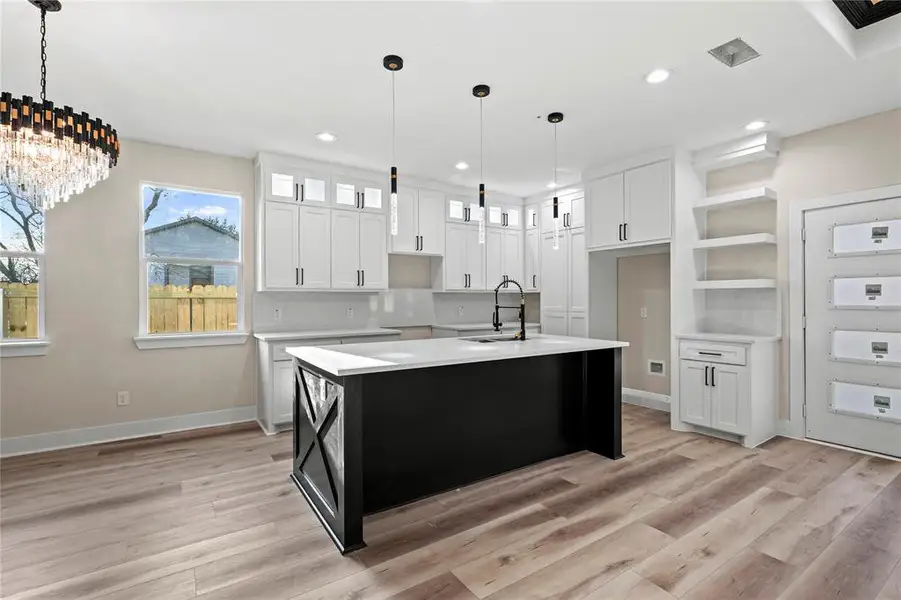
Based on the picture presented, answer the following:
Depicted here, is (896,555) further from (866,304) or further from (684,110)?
(684,110)

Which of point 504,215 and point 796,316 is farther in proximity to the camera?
point 504,215

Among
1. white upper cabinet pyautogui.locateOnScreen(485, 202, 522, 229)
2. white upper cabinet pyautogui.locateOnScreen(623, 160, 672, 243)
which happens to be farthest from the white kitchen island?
white upper cabinet pyautogui.locateOnScreen(485, 202, 522, 229)

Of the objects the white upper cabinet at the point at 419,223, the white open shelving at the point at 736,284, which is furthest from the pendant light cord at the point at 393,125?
the white open shelving at the point at 736,284

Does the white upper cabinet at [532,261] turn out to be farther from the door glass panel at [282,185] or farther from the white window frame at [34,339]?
the white window frame at [34,339]

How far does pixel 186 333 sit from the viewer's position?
4.46m

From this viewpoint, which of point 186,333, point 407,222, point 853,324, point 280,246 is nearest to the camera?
point 853,324

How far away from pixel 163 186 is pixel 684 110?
4.72m

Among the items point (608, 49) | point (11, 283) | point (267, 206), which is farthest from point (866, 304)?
point (11, 283)

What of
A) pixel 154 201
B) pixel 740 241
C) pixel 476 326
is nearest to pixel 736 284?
pixel 740 241

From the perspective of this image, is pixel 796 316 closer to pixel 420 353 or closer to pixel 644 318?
pixel 644 318

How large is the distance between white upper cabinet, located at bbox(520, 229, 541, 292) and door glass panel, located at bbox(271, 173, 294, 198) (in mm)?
3371

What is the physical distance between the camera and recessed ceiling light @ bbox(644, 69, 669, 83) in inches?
117

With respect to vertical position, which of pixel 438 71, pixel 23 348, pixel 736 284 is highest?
pixel 438 71

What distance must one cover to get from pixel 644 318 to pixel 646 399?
0.97 meters
